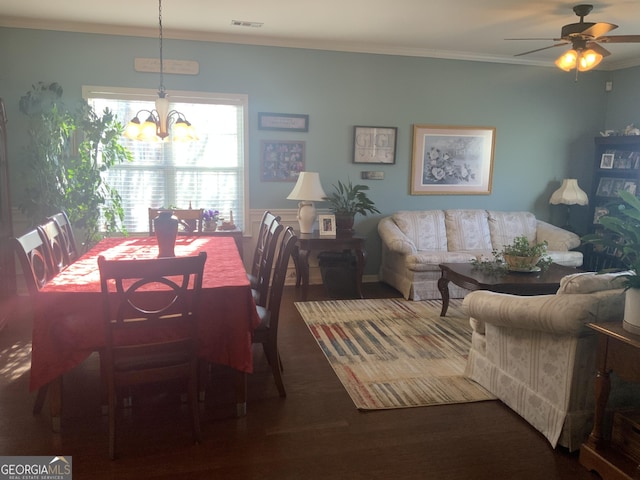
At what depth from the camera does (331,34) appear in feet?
15.7

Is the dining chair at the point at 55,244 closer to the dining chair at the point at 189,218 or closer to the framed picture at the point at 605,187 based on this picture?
the dining chair at the point at 189,218

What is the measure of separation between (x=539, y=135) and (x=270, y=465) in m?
5.28

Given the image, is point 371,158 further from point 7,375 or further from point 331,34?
point 7,375

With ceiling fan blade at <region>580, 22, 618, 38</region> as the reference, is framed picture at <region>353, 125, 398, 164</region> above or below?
below

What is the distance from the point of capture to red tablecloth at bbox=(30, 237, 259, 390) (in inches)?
89.0

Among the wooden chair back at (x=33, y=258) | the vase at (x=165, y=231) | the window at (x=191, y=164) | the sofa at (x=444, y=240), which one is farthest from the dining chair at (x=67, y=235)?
the sofa at (x=444, y=240)

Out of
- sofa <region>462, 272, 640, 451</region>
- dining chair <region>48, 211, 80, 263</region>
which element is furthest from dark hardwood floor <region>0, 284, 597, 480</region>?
dining chair <region>48, 211, 80, 263</region>

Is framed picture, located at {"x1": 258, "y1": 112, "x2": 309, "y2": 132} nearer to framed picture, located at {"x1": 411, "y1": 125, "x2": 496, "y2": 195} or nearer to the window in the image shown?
the window

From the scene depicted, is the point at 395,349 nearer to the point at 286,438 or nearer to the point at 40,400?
the point at 286,438

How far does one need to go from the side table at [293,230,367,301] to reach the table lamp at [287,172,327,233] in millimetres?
131

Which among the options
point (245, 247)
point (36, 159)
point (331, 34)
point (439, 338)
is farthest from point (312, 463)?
point (331, 34)

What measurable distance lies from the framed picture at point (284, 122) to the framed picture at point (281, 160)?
149mm

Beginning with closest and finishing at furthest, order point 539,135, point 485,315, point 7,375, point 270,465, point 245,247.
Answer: point 270,465, point 485,315, point 7,375, point 245,247, point 539,135

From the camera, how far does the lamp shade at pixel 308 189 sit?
4.92m
